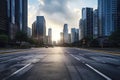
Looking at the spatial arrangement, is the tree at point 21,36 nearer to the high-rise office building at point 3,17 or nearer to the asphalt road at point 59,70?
the high-rise office building at point 3,17

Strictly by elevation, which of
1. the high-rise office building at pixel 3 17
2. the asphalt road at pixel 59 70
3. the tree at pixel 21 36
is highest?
the high-rise office building at pixel 3 17

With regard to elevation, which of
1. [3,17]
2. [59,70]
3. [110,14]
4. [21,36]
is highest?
[110,14]

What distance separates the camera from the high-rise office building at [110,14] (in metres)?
171

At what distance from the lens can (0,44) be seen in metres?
127

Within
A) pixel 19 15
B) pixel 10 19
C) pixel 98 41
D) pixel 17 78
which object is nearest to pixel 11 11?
pixel 10 19

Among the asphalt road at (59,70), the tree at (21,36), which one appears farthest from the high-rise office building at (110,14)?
the asphalt road at (59,70)

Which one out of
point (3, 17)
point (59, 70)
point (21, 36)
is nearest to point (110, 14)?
point (21, 36)

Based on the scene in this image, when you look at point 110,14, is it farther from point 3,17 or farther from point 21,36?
point 3,17

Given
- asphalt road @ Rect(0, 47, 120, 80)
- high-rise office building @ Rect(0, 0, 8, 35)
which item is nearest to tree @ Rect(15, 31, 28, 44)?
high-rise office building @ Rect(0, 0, 8, 35)

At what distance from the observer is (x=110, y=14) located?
172 metres

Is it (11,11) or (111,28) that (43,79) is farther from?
(111,28)

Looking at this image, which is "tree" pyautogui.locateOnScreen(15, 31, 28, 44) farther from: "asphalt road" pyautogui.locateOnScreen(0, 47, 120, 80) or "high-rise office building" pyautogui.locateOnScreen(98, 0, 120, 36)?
"asphalt road" pyautogui.locateOnScreen(0, 47, 120, 80)

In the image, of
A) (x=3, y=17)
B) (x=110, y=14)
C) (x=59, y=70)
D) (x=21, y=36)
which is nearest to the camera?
(x=59, y=70)

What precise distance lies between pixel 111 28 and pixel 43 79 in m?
169
